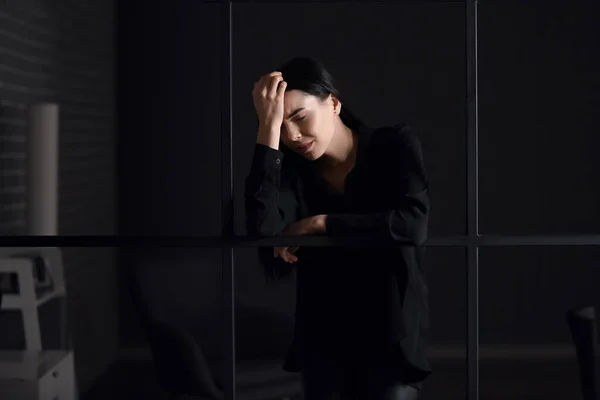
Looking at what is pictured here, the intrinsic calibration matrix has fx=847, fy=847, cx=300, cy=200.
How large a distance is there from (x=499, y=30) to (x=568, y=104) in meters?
0.46

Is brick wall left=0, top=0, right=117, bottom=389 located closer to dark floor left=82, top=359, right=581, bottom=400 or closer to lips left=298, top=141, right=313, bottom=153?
dark floor left=82, top=359, right=581, bottom=400

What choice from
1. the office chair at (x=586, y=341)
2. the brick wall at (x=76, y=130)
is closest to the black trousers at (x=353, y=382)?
the office chair at (x=586, y=341)

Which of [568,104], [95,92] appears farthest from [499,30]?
[95,92]

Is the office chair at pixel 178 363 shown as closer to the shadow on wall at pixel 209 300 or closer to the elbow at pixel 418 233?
the elbow at pixel 418 233

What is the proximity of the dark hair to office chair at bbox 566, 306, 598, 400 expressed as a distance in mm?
469

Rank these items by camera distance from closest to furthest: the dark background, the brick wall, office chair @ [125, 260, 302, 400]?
office chair @ [125, 260, 302, 400], the brick wall, the dark background

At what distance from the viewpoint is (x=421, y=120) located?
11.9 feet

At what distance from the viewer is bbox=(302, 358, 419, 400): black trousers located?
1166mm

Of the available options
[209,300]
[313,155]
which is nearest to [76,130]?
[209,300]

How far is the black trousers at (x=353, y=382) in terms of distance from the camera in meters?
1.17

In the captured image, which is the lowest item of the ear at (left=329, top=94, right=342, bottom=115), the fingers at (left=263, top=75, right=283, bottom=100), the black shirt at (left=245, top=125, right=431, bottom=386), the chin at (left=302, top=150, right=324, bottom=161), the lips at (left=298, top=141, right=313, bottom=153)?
the black shirt at (left=245, top=125, right=431, bottom=386)

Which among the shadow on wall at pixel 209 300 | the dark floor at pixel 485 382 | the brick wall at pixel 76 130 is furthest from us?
the dark floor at pixel 485 382

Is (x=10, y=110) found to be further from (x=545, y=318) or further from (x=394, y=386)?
(x=545, y=318)

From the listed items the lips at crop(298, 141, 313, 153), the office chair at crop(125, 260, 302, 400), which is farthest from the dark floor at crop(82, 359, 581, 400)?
the lips at crop(298, 141, 313, 153)
